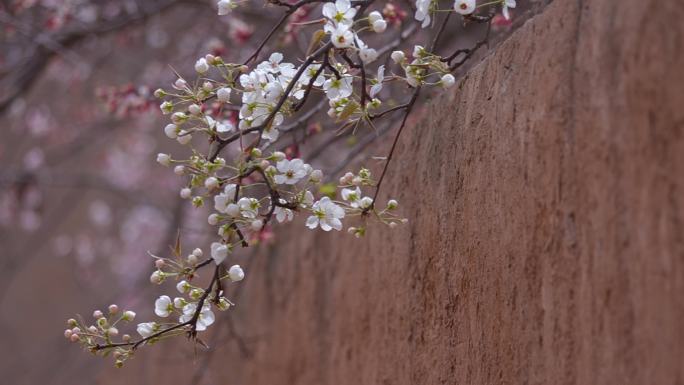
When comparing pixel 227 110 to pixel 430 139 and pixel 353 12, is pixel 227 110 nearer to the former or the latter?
pixel 430 139

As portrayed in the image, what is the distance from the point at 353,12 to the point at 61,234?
24.6ft

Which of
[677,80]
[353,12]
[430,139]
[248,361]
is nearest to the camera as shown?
[677,80]

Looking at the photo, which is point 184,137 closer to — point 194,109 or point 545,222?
point 194,109

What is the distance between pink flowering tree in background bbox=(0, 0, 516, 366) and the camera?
2.06 metres

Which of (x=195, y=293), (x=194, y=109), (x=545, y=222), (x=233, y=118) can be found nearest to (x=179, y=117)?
(x=194, y=109)

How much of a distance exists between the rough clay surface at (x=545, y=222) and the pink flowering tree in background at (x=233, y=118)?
0.14 meters

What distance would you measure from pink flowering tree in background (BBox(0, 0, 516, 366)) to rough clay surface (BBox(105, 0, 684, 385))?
0.46 ft

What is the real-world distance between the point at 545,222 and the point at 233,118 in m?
1.35

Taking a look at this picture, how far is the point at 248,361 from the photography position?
4098 mm

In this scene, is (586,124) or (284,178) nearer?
(586,124)

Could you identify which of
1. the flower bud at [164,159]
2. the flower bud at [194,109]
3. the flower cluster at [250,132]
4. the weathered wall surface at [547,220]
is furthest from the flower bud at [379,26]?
the flower bud at [164,159]

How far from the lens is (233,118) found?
2967 millimetres

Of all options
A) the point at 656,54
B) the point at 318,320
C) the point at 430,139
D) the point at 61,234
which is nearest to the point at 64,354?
the point at 61,234

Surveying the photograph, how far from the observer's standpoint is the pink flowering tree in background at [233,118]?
206cm
